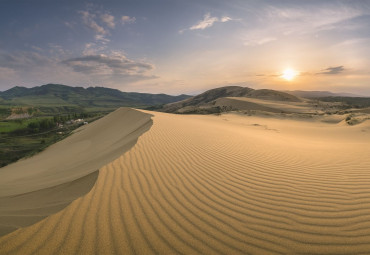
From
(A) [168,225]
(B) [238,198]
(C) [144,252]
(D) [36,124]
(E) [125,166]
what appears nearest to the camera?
(C) [144,252]

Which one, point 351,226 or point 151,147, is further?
point 151,147

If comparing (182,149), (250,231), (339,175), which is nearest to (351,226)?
(250,231)

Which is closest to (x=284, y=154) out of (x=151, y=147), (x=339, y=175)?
(x=339, y=175)

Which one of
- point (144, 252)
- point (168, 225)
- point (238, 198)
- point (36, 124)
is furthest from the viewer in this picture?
point (36, 124)

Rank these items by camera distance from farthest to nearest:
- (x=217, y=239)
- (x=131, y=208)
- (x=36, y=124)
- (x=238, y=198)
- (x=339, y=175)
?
(x=36, y=124)
(x=339, y=175)
(x=238, y=198)
(x=131, y=208)
(x=217, y=239)

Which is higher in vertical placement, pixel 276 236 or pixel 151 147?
pixel 151 147

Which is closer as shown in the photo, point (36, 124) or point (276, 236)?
point (276, 236)

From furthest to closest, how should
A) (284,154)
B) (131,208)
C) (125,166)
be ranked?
1. (284,154)
2. (125,166)
3. (131,208)

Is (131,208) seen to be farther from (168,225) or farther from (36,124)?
(36,124)

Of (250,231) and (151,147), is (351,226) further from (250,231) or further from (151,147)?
(151,147)

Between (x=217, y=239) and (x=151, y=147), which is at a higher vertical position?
(x=151, y=147)
